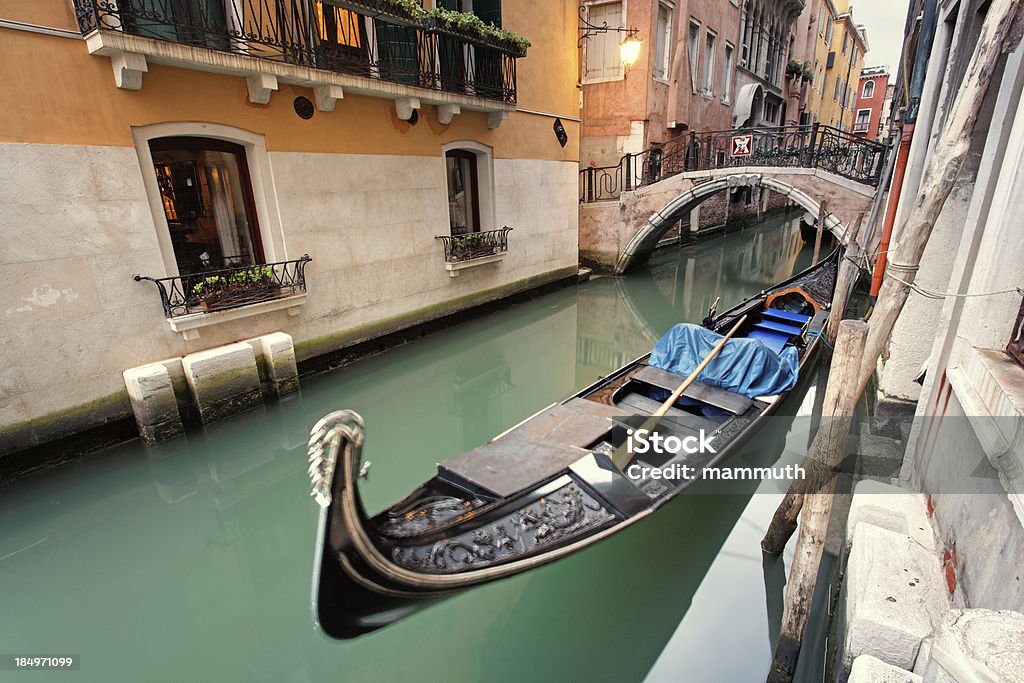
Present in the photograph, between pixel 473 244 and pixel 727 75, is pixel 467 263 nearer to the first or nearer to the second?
pixel 473 244

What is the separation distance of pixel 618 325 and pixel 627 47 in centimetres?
420

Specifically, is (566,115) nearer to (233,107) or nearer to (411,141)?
(411,141)

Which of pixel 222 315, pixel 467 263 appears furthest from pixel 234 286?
pixel 467 263

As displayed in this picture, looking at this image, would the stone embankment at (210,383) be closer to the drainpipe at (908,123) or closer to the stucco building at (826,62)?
the drainpipe at (908,123)

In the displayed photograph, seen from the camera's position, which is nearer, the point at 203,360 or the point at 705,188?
the point at 203,360

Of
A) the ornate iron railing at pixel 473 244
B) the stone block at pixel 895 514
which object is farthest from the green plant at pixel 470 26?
the stone block at pixel 895 514

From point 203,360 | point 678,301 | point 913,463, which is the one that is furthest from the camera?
point 678,301

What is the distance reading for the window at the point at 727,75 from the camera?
13969 millimetres

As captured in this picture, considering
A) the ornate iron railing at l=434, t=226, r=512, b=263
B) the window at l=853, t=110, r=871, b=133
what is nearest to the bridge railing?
the ornate iron railing at l=434, t=226, r=512, b=263

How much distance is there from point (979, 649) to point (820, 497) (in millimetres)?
1410

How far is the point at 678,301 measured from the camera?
29.7ft

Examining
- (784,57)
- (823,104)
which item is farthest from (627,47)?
(823,104)

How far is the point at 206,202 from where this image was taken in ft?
15.2

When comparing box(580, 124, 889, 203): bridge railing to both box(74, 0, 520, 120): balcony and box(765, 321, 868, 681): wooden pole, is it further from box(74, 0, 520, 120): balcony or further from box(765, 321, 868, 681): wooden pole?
box(765, 321, 868, 681): wooden pole
